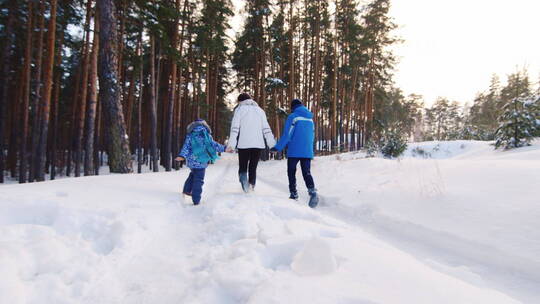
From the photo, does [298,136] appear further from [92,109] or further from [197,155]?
[92,109]

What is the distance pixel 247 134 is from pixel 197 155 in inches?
46.3

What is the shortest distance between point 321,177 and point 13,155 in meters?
21.5

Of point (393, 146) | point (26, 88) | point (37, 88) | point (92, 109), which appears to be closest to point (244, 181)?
point (92, 109)

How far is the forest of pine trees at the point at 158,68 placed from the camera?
10.7m

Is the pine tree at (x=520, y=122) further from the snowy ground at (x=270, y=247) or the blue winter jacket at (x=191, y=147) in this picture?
Answer: the blue winter jacket at (x=191, y=147)

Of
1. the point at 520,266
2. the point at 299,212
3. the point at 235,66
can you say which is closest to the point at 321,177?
the point at 299,212

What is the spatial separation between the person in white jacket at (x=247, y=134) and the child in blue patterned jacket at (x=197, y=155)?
52 cm

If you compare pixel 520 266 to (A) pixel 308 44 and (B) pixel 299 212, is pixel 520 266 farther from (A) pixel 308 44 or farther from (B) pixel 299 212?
(A) pixel 308 44

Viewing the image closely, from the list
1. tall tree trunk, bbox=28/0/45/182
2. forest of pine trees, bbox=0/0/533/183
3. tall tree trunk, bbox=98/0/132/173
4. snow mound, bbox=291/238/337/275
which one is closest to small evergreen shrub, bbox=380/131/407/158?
forest of pine trees, bbox=0/0/533/183

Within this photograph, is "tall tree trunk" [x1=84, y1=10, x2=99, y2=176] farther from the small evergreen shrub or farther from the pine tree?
the pine tree

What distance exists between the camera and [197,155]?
452 cm

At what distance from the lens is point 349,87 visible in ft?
82.1

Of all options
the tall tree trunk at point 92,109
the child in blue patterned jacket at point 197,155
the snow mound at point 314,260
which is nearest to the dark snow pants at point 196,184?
the child in blue patterned jacket at point 197,155

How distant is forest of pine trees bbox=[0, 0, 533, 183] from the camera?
10.7 m
